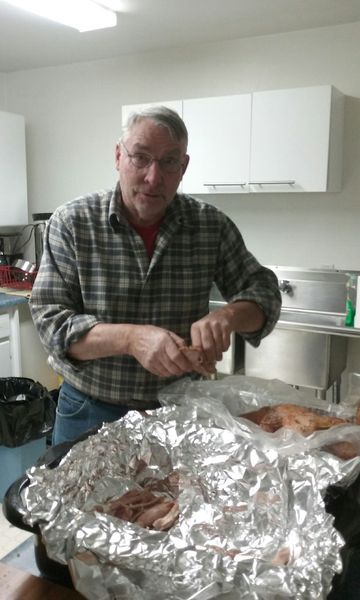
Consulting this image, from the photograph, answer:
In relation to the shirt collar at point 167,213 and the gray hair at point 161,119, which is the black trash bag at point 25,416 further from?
the gray hair at point 161,119

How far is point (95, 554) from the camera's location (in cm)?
60

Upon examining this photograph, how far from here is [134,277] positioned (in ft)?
4.10

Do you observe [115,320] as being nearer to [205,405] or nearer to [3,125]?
[205,405]

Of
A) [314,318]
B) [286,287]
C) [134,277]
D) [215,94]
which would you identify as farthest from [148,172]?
[215,94]

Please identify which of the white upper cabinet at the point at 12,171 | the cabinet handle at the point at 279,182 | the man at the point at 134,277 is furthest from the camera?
the white upper cabinet at the point at 12,171

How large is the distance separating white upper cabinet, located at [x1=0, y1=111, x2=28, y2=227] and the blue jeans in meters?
2.27

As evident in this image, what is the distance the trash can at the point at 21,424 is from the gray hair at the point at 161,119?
1.41 metres

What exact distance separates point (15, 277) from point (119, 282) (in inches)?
87.4

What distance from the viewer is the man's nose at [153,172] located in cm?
119

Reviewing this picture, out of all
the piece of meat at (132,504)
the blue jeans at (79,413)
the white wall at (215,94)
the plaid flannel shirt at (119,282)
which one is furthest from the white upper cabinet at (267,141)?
the piece of meat at (132,504)

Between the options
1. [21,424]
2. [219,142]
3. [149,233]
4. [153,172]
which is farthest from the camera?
[219,142]

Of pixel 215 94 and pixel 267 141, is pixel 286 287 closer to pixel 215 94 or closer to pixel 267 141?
pixel 267 141

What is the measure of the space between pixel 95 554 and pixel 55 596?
168mm

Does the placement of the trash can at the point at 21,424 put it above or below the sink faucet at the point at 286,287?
below
